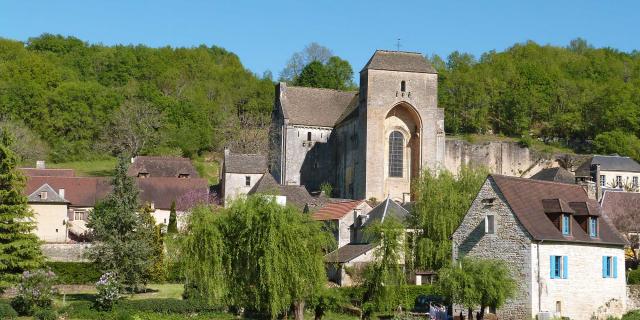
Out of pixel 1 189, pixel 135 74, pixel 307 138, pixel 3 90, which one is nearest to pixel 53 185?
pixel 1 189

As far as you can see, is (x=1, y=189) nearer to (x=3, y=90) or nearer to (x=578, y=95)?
(x=3, y=90)

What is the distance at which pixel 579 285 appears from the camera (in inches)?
1276

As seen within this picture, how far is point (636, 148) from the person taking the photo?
79.8m

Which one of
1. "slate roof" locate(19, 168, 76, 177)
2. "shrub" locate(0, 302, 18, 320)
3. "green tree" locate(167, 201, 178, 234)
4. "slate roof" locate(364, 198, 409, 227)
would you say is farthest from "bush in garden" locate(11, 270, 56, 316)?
"slate roof" locate(19, 168, 76, 177)

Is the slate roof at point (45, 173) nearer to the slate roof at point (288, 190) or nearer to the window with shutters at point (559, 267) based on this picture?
the slate roof at point (288, 190)

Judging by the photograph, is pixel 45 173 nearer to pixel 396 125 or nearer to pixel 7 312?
pixel 396 125

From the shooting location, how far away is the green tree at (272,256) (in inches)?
1195

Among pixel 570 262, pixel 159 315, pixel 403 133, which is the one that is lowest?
pixel 159 315

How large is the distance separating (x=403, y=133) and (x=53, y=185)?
22.4m

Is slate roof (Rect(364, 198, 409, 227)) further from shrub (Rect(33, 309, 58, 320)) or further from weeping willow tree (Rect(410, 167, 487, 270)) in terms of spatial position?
shrub (Rect(33, 309, 58, 320))

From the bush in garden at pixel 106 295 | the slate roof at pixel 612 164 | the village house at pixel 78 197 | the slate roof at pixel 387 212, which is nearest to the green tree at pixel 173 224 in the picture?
the village house at pixel 78 197

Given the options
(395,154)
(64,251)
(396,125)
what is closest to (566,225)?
(64,251)

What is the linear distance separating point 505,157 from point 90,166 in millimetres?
33625

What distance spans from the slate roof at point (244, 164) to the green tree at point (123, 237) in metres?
18.2
